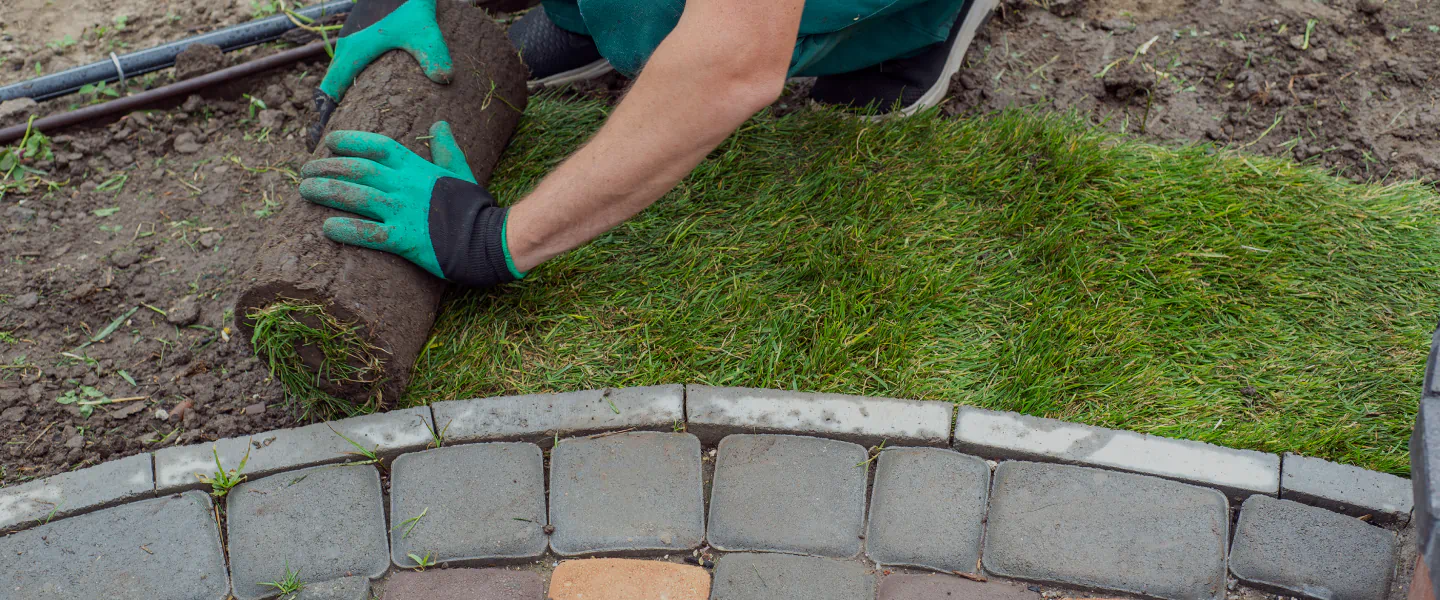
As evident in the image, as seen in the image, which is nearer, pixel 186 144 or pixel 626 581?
pixel 626 581

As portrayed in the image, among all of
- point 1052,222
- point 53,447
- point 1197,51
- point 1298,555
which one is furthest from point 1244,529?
point 53,447

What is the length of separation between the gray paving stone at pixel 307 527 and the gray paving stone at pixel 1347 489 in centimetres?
203

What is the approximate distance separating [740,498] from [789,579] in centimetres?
22

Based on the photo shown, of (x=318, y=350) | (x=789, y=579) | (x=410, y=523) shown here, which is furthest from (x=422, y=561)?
(x=789, y=579)

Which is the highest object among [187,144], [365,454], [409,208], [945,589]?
[409,208]

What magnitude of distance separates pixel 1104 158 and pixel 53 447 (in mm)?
2965

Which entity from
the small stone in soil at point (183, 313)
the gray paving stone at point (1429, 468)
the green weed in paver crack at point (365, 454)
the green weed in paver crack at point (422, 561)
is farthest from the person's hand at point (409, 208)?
the gray paving stone at point (1429, 468)

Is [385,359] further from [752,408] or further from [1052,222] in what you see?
[1052,222]

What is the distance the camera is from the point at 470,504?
212 centimetres

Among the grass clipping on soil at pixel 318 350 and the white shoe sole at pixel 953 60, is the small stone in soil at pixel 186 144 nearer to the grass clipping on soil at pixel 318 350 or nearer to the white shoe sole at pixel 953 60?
the grass clipping on soil at pixel 318 350

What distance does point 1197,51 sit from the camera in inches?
128

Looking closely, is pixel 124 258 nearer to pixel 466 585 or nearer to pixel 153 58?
pixel 153 58

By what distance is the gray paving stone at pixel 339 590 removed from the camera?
6.60 feet

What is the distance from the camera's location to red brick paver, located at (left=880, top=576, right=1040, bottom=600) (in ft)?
6.54
